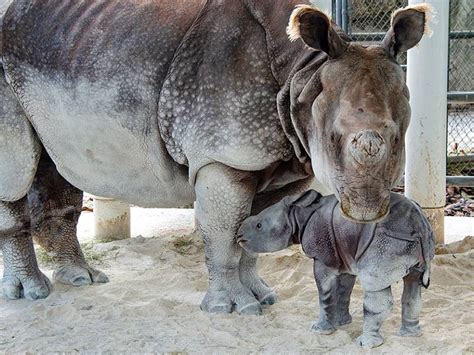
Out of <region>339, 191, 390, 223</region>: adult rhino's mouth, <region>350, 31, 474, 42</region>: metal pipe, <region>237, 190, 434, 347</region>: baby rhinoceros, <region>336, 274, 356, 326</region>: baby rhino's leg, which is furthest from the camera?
<region>350, 31, 474, 42</region>: metal pipe

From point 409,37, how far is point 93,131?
1.64m

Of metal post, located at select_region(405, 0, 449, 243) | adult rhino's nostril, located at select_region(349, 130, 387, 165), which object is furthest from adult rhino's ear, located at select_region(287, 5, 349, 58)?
metal post, located at select_region(405, 0, 449, 243)

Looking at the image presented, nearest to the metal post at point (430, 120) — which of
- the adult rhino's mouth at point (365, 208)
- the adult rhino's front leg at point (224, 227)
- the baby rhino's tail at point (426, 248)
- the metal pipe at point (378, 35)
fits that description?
the metal pipe at point (378, 35)

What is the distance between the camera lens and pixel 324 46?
3436 millimetres

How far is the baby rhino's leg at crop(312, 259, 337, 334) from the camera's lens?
144 inches

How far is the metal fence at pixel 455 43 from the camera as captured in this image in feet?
20.7

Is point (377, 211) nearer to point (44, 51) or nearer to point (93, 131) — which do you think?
point (93, 131)

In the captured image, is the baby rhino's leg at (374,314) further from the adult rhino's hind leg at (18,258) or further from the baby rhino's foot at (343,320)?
the adult rhino's hind leg at (18,258)

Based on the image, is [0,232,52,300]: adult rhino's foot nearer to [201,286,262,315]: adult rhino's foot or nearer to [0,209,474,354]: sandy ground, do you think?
[0,209,474,354]: sandy ground

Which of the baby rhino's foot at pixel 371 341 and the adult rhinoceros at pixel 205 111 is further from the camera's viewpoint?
the baby rhino's foot at pixel 371 341

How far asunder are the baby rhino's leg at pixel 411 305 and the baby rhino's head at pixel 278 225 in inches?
21.2

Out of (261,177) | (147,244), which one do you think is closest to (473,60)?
(147,244)

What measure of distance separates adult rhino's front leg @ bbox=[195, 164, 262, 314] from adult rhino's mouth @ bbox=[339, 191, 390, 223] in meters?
0.76

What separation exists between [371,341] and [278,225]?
2.18ft
